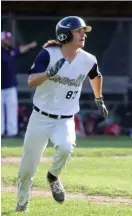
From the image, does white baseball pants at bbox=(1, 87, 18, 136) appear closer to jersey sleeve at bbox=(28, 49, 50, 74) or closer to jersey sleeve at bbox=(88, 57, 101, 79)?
jersey sleeve at bbox=(88, 57, 101, 79)

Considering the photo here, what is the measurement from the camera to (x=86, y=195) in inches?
332

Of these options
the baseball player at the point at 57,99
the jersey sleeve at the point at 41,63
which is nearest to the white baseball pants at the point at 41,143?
the baseball player at the point at 57,99

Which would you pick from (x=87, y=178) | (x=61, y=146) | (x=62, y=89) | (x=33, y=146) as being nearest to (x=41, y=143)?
(x=33, y=146)

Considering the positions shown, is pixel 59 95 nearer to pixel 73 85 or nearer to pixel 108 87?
pixel 73 85

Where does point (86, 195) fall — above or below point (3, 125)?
above

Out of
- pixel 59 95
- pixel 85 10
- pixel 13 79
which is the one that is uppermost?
pixel 59 95

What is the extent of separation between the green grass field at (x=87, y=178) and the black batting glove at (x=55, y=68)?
131 cm

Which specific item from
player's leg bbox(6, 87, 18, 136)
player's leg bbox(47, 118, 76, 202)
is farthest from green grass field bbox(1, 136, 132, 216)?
player's leg bbox(6, 87, 18, 136)

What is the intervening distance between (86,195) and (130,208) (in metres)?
1.15

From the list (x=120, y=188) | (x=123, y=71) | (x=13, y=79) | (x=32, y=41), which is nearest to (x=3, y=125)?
(x=13, y=79)

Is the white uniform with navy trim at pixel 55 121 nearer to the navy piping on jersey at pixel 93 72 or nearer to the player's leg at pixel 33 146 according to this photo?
the player's leg at pixel 33 146

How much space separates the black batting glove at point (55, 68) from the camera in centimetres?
663

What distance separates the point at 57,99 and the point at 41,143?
45 cm

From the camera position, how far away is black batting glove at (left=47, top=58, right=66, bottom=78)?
261 inches
